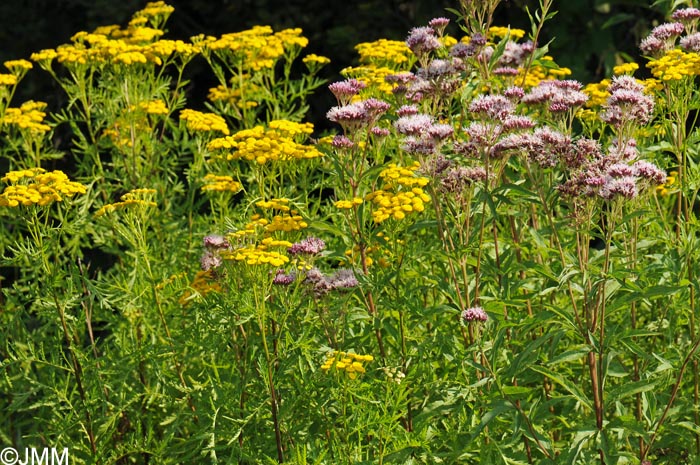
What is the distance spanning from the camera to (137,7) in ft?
27.1

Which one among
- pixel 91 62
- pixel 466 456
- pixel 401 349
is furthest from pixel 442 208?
pixel 91 62

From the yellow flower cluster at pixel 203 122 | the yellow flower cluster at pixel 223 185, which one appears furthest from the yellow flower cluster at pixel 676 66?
the yellow flower cluster at pixel 203 122

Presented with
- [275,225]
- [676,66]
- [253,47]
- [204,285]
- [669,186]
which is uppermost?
[676,66]

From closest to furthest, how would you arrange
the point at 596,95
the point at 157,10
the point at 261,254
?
the point at 261,254 → the point at 596,95 → the point at 157,10

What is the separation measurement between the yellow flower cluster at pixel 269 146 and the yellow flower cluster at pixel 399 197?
1.30ft

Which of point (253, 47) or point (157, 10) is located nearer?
point (253, 47)

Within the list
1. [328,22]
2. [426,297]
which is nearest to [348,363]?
[426,297]

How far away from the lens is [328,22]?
28.1 ft

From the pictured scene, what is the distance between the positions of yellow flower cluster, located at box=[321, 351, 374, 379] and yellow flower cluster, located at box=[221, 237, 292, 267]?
0.38 meters

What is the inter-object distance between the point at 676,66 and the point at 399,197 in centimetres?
120

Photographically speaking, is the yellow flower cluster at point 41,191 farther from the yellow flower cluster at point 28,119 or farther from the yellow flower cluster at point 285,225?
the yellow flower cluster at point 28,119

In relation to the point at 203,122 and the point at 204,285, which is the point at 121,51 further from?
the point at 204,285

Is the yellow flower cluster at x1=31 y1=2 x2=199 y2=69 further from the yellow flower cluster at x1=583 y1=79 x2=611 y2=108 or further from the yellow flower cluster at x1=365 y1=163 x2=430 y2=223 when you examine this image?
the yellow flower cluster at x1=583 y1=79 x2=611 y2=108

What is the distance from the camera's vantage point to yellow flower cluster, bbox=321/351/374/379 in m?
3.51
